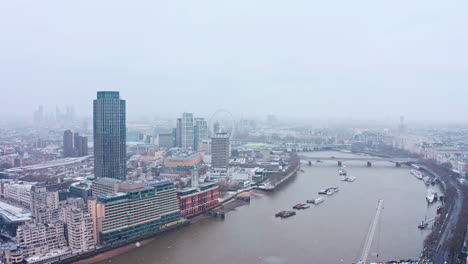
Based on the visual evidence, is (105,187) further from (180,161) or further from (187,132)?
(187,132)

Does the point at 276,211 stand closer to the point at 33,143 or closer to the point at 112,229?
the point at 112,229

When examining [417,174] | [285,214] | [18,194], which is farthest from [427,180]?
[18,194]

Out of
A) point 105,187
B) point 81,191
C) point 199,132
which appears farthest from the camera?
point 199,132

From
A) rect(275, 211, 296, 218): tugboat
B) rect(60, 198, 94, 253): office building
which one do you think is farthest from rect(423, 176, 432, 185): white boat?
rect(60, 198, 94, 253): office building

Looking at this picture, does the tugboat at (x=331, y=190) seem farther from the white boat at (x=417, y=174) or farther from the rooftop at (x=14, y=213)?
the rooftop at (x=14, y=213)

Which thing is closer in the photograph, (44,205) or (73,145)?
(44,205)

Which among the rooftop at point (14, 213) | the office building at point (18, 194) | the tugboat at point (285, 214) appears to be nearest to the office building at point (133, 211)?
the rooftop at point (14, 213)
